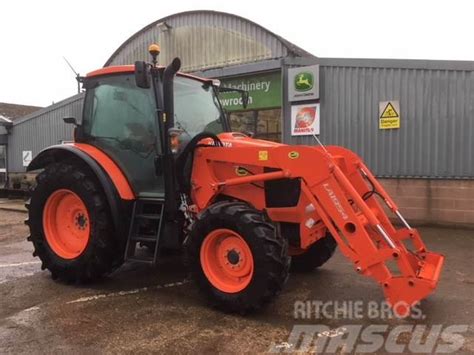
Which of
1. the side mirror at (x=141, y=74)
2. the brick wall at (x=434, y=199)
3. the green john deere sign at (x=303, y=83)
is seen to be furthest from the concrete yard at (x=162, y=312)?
the green john deere sign at (x=303, y=83)

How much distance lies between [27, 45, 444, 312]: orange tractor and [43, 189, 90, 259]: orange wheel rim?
0.04ft

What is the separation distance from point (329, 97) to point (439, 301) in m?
6.39

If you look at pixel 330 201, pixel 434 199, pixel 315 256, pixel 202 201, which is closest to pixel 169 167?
pixel 202 201

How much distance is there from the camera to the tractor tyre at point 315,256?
5.88m

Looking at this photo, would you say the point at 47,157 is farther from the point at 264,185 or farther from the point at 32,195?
the point at 264,185

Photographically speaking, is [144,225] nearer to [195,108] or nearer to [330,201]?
[195,108]

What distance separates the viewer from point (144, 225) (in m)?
5.33

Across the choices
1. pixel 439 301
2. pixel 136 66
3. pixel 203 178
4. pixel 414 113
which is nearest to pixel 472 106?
pixel 414 113

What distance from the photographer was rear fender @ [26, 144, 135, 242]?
5.27 m

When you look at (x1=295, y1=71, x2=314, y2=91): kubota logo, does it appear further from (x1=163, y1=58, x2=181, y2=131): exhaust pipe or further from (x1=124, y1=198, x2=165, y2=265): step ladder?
(x1=124, y1=198, x2=165, y2=265): step ladder

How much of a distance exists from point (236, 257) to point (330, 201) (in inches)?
39.3

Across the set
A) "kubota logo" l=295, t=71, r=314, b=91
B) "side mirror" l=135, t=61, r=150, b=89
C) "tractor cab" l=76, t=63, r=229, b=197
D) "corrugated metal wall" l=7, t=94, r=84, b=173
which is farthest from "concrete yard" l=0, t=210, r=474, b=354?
"corrugated metal wall" l=7, t=94, r=84, b=173

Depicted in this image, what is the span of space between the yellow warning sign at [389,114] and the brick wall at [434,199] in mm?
1106

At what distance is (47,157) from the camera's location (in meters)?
5.97
